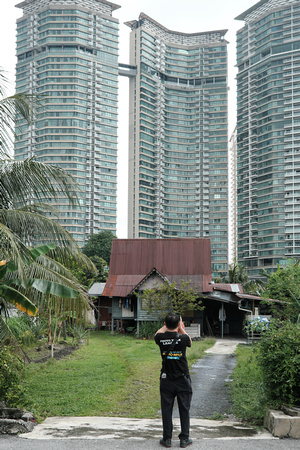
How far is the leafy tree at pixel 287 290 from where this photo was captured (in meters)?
14.1

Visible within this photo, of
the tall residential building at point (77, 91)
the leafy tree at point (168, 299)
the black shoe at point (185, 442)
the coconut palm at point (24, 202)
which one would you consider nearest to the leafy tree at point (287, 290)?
the coconut palm at point (24, 202)

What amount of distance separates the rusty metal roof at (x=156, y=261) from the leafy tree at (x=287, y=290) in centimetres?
1087

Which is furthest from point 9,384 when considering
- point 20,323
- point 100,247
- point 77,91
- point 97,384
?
point 77,91

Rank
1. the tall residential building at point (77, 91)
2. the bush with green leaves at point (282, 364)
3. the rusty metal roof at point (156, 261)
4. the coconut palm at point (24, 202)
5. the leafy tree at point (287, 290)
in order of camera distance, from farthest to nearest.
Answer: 1. the tall residential building at point (77, 91)
2. the rusty metal roof at point (156, 261)
3. the leafy tree at point (287, 290)
4. the coconut palm at point (24, 202)
5. the bush with green leaves at point (282, 364)

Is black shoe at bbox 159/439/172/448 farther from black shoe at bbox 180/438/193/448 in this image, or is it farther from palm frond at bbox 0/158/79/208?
palm frond at bbox 0/158/79/208

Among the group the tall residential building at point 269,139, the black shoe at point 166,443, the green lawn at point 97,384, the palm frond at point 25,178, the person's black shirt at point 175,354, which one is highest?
the tall residential building at point 269,139

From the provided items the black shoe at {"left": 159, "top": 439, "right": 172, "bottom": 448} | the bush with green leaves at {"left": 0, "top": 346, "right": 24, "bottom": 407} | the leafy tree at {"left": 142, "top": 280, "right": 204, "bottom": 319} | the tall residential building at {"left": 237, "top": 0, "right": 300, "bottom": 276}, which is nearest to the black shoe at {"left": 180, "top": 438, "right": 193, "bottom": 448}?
the black shoe at {"left": 159, "top": 439, "right": 172, "bottom": 448}

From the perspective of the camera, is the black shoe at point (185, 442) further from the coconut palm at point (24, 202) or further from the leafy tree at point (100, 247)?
the leafy tree at point (100, 247)

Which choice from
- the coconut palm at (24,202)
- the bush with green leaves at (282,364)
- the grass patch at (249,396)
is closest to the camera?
the bush with green leaves at (282,364)

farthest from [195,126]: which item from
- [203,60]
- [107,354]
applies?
[107,354]

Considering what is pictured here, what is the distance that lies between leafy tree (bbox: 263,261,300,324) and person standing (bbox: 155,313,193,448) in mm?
7780

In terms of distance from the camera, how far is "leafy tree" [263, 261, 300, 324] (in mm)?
14102

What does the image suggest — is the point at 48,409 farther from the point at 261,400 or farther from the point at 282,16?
the point at 282,16

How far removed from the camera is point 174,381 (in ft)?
20.2
